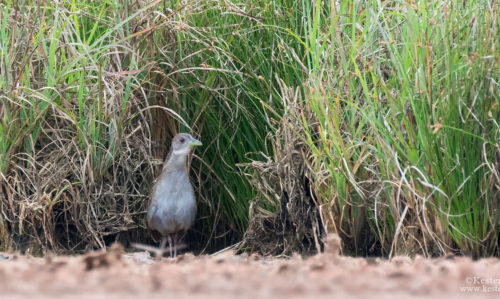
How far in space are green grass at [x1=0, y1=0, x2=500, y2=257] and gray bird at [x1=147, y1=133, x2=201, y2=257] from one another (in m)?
0.16

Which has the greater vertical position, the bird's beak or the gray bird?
the bird's beak

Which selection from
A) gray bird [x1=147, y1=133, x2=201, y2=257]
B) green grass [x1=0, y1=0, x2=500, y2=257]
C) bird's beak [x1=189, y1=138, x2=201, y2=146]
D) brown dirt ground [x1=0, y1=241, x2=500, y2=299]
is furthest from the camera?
gray bird [x1=147, y1=133, x2=201, y2=257]

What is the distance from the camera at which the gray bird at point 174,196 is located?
A: 548 cm

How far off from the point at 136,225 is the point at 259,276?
3.04m

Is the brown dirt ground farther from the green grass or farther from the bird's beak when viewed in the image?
the bird's beak

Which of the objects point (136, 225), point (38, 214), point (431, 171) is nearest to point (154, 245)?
point (136, 225)

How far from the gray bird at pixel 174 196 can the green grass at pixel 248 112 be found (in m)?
0.16

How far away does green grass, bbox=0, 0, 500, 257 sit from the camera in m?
4.10

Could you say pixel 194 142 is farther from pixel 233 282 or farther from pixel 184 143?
pixel 233 282

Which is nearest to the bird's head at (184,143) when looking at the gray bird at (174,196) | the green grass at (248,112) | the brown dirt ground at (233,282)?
the gray bird at (174,196)

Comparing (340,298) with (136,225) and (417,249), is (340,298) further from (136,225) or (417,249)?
(136,225)

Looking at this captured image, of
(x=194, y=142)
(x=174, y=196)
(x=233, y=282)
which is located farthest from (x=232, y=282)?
(x=174, y=196)

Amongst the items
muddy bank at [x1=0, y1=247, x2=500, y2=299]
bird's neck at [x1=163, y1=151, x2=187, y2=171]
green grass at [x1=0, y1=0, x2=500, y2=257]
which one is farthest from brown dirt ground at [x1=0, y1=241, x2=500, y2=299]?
bird's neck at [x1=163, y1=151, x2=187, y2=171]

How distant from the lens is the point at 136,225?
563cm
